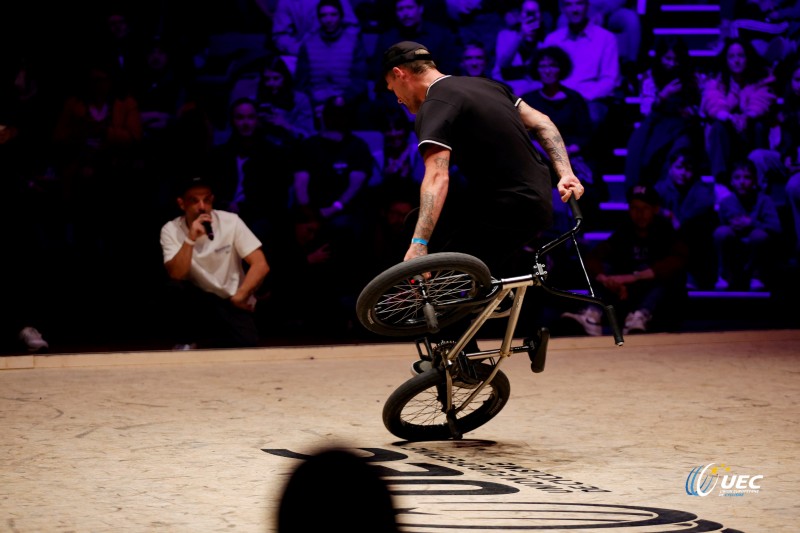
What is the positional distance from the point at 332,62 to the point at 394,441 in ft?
16.4

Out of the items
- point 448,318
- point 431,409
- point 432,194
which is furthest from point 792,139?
point 432,194

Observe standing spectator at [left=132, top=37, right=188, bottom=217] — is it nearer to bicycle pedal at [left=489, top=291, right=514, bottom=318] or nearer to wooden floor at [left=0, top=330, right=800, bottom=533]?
wooden floor at [left=0, top=330, right=800, bottom=533]

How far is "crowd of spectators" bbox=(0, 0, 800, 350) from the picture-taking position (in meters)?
7.61

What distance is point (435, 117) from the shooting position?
3.91 metres

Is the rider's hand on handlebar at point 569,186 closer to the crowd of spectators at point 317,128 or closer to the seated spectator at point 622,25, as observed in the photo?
the crowd of spectators at point 317,128

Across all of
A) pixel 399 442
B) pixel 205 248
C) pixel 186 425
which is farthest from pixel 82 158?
pixel 399 442

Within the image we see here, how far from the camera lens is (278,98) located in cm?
849

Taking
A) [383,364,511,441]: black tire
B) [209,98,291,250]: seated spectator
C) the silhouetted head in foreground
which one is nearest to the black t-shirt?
[383,364,511,441]: black tire

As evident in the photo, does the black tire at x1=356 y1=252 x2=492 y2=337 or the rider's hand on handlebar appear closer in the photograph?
the black tire at x1=356 y1=252 x2=492 y2=337

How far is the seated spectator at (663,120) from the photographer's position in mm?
9031

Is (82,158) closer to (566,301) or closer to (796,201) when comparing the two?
(566,301)

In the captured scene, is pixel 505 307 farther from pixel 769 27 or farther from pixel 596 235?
pixel 769 27
